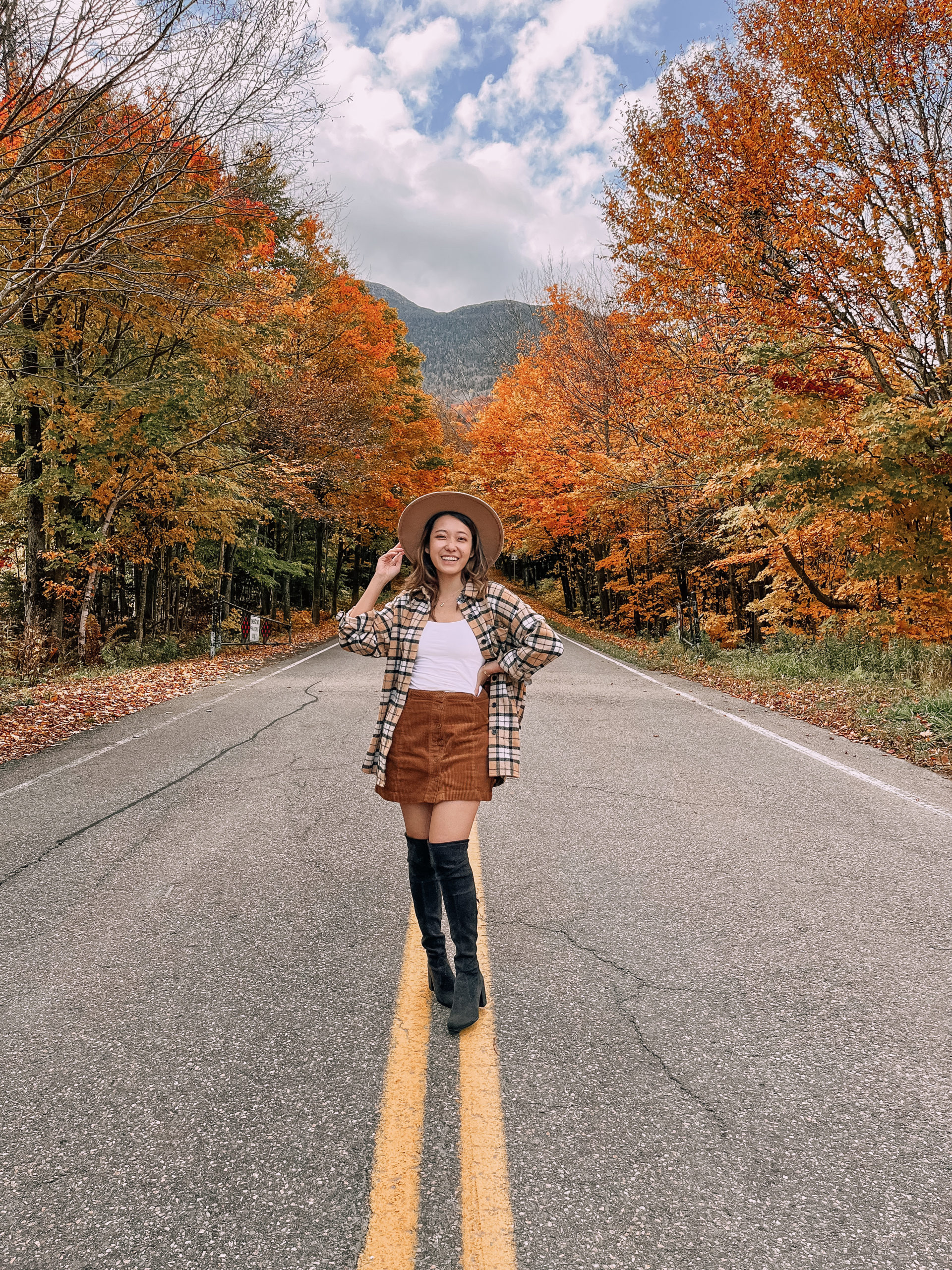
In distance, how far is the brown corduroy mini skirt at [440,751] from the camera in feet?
8.98

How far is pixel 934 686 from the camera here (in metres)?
9.72

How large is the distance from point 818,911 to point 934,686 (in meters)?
7.32

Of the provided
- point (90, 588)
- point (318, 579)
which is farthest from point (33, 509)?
point (318, 579)

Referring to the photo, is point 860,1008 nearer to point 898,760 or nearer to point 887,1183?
point 887,1183

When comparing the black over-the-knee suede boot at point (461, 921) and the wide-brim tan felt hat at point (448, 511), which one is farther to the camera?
the wide-brim tan felt hat at point (448, 511)

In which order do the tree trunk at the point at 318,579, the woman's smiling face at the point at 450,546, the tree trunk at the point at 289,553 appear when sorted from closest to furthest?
the woman's smiling face at the point at 450,546
the tree trunk at the point at 289,553
the tree trunk at the point at 318,579

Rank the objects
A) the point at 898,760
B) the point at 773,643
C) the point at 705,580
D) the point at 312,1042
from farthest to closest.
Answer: the point at 705,580
the point at 773,643
the point at 898,760
the point at 312,1042

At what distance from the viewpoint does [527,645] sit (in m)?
2.78

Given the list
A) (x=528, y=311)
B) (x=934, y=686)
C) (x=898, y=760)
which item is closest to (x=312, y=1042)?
→ (x=898, y=760)

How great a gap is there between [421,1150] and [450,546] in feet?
6.43

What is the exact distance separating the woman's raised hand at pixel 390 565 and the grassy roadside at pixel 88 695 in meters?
6.02

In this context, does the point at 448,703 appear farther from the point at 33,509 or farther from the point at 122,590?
the point at 122,590

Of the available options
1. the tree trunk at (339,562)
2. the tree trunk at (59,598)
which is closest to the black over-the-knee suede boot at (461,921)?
the tree trunk at (59,598)

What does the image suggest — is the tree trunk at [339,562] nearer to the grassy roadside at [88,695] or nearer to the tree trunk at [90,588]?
the grassy roadside at [88,695]
